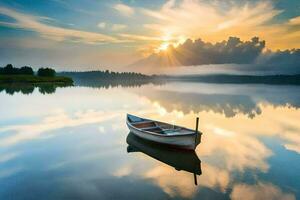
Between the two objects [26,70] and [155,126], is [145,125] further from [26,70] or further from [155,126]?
[26,70]

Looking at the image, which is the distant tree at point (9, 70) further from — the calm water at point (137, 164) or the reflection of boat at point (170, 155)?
the reflection of boat at point (170, 155)

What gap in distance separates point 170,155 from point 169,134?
1502mm

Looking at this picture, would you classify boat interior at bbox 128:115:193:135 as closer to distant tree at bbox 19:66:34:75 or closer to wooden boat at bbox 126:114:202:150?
wooden boat at bbox 126:114:202:150

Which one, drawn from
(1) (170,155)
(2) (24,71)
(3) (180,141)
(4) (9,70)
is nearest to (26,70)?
(2) (24,71)

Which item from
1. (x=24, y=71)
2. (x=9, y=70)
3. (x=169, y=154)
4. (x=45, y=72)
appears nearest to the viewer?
(x=169, y=154)

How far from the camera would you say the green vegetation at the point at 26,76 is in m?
128

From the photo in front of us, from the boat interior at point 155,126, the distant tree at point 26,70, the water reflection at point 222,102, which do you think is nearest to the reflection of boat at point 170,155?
the boat interior at point 155,126

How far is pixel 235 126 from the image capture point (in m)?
28.5

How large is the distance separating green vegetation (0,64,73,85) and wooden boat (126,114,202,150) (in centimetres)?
12351

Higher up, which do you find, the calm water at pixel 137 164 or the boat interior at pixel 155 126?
the boat interior at pixel 155 126

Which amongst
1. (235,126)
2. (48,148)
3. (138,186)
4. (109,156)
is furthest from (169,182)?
(235,126)

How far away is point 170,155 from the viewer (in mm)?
18031

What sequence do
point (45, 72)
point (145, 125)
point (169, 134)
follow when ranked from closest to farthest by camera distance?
point (169, 134) < point (145, 125) < point (45, 72)

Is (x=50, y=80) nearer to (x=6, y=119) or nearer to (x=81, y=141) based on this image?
(x=6, y=119)
